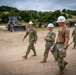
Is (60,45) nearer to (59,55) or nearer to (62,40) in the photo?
(62,40)

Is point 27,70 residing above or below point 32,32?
below

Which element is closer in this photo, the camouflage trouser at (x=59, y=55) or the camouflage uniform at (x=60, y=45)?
the camouflage uniform at (x=60, y=45)

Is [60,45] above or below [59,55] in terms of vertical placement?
above

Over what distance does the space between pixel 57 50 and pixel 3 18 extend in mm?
38464

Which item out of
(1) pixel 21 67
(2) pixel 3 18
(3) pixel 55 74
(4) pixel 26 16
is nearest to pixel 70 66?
(3) pixel 55 74

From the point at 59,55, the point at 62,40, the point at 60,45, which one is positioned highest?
the point at 62,40

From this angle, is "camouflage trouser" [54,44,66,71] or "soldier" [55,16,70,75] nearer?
"soldier" [55,16,70,75]

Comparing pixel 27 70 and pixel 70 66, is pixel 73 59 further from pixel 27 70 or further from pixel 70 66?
pixel 27 70

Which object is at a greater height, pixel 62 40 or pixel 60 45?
pixel 62 40

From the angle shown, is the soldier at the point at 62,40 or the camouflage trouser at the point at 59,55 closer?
the soldier at the point at 62,40

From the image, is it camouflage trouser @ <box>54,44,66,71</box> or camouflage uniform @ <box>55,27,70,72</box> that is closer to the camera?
camouflage uniform @ <box>55,27,70,72</box>

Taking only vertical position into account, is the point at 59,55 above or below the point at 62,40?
below

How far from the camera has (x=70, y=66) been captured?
9.43 meters

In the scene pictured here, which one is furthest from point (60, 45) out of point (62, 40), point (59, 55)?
point (59, 55)
